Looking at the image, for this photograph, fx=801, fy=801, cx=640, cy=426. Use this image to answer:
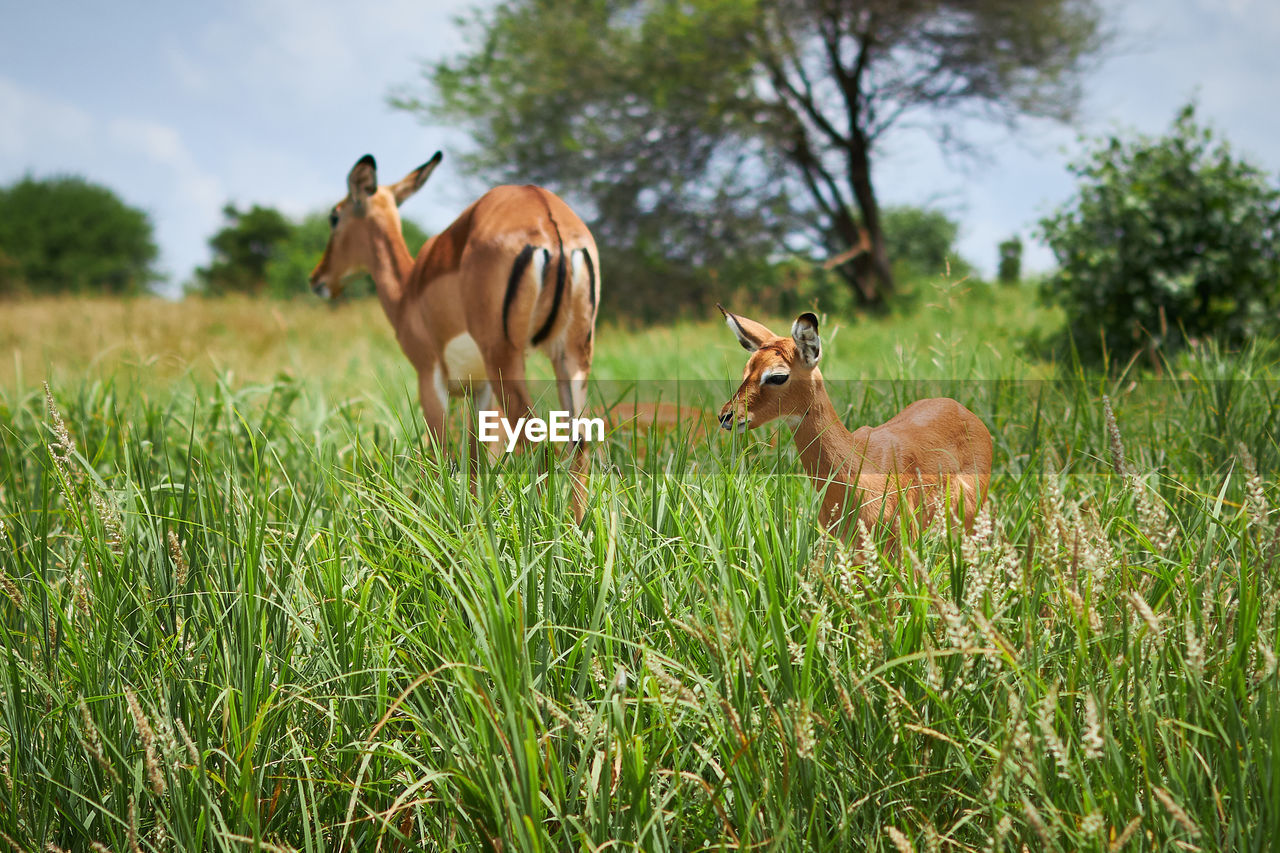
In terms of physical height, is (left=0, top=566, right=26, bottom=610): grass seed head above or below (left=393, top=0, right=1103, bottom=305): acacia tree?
below

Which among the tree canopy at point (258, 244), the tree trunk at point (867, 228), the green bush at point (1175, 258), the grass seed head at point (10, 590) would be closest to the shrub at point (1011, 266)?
the tree trunk at point (867, 228)

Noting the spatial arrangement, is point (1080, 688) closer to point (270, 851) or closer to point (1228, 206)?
point (270, 851)

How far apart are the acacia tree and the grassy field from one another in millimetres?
12789

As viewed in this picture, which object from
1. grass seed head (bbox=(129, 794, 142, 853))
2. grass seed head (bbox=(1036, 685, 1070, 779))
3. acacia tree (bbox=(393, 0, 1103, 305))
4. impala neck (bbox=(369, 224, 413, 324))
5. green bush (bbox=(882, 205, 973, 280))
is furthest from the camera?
green bush (bbox=(882, 205, 973, 280))

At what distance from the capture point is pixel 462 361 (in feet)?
10.9

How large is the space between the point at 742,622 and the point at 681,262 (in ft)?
44.3

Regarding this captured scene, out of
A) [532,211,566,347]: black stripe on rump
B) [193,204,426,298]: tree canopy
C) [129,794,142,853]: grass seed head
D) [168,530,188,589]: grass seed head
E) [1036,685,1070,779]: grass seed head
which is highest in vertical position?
[193,204,426,298]: tree canopy

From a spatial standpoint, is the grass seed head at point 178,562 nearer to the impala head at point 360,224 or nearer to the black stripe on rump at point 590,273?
the black stripe on rump at point 590,273

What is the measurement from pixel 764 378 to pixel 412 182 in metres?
2.26

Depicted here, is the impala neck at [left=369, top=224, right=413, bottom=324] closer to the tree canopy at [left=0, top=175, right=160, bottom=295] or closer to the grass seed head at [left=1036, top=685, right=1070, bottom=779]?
the grass seed head at [left=1036, top=685, right=1070, bottom=779]

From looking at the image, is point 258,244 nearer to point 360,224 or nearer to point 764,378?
point 360,224

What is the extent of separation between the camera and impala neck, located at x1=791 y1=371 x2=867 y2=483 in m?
1.88

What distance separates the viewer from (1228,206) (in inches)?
A: 243

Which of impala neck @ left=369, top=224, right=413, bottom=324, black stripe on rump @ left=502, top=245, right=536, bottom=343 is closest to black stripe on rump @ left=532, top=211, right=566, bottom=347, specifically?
black stripe on rump @ left=502, top=245, right=536, bottom=343
